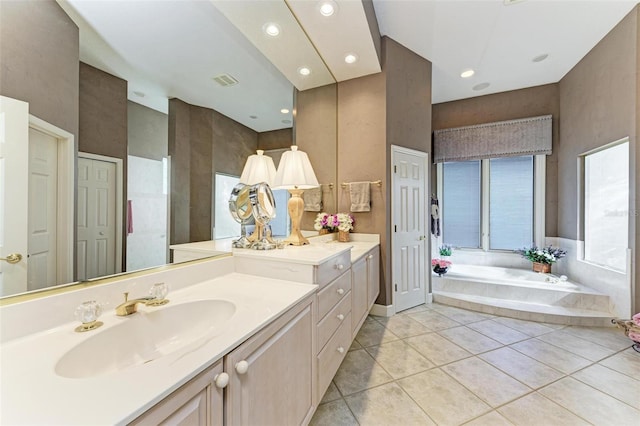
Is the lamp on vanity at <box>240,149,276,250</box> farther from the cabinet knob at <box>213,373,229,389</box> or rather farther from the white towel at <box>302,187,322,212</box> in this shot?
the white towel at <box>302,187,322,212</box>

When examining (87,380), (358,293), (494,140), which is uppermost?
(494,140)

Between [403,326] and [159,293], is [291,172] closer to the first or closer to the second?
[159,293]

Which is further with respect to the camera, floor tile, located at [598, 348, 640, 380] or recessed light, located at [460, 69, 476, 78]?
recessed light, located at [460, 69, 476, 78]

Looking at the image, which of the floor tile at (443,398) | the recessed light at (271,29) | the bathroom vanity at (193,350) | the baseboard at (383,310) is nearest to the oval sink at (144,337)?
the bathroom vanity at (193,350)

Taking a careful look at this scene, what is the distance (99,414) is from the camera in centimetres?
44

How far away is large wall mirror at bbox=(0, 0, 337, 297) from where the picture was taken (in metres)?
0.93

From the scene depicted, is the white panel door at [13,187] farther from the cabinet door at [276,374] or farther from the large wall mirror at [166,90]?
the cabinet door at [276,374]

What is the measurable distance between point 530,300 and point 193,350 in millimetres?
3842

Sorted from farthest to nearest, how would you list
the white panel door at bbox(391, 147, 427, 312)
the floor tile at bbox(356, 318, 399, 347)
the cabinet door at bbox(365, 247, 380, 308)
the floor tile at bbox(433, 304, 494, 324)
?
the white panel door at bbox(391, 147, 427, 312) → the floor tile at bbox(433, 304, 494, 324) → the cabinet door at bbox(365, 247, 380, 308) → the floor tile at bbox(356, 318, 399, 347)

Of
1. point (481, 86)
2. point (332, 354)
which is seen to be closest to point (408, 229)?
point (332, 354)

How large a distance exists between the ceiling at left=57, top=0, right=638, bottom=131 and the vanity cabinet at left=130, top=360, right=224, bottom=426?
1.05m

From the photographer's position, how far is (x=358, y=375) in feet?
6.05

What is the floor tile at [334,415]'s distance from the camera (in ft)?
4.66

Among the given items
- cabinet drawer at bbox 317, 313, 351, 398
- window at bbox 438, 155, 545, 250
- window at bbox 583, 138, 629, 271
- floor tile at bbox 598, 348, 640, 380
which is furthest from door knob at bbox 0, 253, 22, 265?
window at bbox 438, 155, 545, 250
